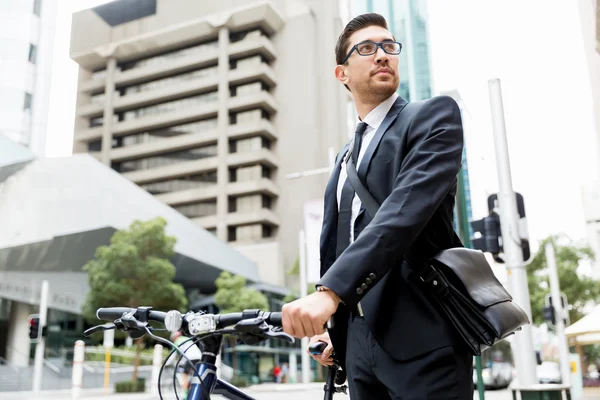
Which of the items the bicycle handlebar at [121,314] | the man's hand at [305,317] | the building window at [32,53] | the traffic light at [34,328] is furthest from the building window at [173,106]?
the man's hand at [305,317]

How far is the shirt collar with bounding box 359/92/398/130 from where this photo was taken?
1.60 metres

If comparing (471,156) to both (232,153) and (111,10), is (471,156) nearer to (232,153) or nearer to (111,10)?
(232,153)

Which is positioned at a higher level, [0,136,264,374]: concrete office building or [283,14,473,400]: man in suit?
[0,136,264,374]: concrete office building

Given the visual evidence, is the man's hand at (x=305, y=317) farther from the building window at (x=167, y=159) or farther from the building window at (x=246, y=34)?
the building window at (x=246, y=34)

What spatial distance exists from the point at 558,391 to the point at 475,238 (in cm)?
205

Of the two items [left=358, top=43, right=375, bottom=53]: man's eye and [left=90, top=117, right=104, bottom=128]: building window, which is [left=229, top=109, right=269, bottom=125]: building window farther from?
[left=358, top=43, right=375, bottom=53]: man's eye

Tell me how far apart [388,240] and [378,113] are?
0.49 m

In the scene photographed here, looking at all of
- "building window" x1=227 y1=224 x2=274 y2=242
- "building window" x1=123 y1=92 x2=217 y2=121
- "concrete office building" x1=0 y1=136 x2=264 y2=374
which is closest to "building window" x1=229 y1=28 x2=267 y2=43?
"building window" x1=123 y1=92 x2=217 y2=121

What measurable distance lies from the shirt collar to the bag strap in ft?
0.52

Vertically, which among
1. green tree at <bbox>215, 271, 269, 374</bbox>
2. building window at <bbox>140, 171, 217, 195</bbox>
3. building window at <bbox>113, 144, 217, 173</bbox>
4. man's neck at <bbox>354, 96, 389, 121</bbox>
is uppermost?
building window at <bbox>113, 144, 217, 173</bbox>

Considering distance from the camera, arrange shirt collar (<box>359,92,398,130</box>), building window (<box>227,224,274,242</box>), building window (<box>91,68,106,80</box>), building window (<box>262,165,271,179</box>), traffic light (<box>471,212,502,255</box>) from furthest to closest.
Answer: building window (<box>91,68,106,80</box>) < building window (<box>262,165,271,179</box>) < building window (<box>227,224,274,242</box>) < traffic light (<box>471,212,502,255</box>) < shirt collar (<box>359,92,398,130</box>)

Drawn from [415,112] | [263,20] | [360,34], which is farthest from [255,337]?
[263,20]

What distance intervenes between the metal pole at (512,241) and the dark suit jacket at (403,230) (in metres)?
4.88

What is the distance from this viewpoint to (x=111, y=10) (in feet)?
199
